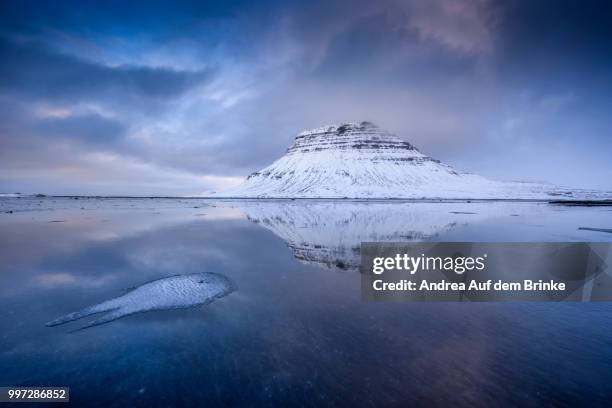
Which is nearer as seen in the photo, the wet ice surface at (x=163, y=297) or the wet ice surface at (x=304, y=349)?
the wet ice surface at (x=304, y=349)

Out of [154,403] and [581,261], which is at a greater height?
[581,261]

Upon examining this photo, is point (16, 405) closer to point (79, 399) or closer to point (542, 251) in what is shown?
Answer: point (79, 399)

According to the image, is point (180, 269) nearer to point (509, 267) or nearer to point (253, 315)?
point (253, 315)

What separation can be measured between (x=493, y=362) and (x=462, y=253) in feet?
31.6

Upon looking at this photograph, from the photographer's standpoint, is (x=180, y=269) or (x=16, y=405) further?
(x=180, y=269)

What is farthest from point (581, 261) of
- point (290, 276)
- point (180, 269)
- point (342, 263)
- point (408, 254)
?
point (180, 269)

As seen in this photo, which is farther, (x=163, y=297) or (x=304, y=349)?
(x=163, y=297)

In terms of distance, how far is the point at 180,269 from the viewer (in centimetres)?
1214

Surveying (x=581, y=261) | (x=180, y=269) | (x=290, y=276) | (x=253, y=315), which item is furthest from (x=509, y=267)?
(x=180, y=269)

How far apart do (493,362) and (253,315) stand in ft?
17.5

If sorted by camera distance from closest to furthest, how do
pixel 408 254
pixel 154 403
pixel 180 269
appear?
pixel 154 403 < pixel 180 269 < pixel 408 254

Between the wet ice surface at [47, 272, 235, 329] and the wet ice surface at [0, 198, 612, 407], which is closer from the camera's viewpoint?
the wet ice surface at [0, 198, 612, 407]

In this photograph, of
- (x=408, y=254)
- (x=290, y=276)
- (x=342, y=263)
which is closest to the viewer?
(x=290, y=276)

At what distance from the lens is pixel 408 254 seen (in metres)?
14.1
